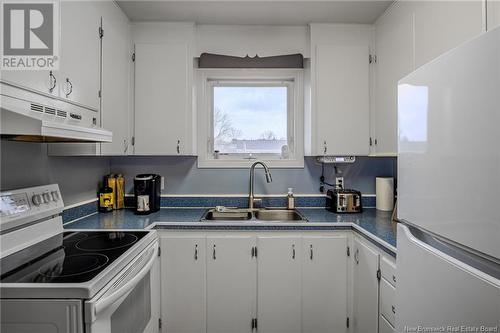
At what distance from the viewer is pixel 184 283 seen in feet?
6.11

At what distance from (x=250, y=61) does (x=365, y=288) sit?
1.95 meters

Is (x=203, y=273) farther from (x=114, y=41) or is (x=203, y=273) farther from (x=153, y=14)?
(x=153, y=14)

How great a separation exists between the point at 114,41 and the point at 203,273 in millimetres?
1769

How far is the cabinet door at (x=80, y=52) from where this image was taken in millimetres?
1414

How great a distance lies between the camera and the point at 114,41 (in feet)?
6.32

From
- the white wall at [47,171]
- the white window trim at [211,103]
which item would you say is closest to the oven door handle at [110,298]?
the white wall at [47,171]

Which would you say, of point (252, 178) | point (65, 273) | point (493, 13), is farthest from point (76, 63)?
point (493, 13)

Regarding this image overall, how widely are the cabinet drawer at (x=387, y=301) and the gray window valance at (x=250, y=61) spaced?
5.89 feet

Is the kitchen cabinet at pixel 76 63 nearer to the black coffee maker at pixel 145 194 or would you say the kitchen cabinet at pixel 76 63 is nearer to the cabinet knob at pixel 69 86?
the cabinet knob at pixel 69 86

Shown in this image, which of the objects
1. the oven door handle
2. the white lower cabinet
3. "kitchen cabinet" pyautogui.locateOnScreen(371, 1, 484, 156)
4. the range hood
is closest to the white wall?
the range hood

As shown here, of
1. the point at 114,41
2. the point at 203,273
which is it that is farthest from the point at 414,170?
the point at 114,41

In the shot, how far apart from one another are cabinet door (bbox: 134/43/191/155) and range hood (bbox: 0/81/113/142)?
68 cm

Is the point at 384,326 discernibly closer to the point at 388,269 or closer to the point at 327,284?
the point at 388,269

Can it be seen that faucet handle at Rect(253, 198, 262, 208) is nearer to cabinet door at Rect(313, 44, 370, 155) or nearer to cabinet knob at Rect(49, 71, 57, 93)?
cabinet door at Rect(313, 44, 370, 155)
